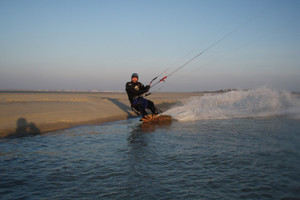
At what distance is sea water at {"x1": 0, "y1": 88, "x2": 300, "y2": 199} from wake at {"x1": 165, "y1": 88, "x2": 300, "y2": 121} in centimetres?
452

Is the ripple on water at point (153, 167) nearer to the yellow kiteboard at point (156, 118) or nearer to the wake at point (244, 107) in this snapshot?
the yellow kiteboard at point (156, 118)

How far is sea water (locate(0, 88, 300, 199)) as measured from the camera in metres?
4.08

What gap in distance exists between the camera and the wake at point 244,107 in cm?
1393

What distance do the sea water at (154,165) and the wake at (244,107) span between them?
4.52 m

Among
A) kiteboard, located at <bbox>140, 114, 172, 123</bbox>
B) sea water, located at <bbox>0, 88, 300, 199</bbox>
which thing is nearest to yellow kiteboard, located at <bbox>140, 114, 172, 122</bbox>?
kiteboard, located at <bbox>140, 114, 172, 123</bbox>

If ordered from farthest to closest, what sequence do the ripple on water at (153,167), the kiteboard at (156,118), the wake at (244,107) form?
the wake at (244,107), the kiteboard at (156,118), the ripple on water at (153,167)

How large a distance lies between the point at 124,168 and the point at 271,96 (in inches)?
623

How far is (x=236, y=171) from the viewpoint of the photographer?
4.96m

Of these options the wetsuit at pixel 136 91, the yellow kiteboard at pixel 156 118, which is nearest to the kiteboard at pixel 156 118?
the yellow kiteboard at pixel 156 118

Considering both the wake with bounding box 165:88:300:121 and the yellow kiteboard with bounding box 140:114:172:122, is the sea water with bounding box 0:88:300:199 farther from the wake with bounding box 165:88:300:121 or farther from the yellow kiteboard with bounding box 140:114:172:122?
the wake with bounding box 165:88:300:121

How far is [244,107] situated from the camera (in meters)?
16.5

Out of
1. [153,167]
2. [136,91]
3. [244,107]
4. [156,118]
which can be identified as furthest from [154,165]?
[244,107]

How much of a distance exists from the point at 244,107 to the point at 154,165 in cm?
1295

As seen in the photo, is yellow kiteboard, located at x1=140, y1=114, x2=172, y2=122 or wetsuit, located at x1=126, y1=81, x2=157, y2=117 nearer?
wetsuit, located at x1=126, y1=81, x2=157, y2=117
